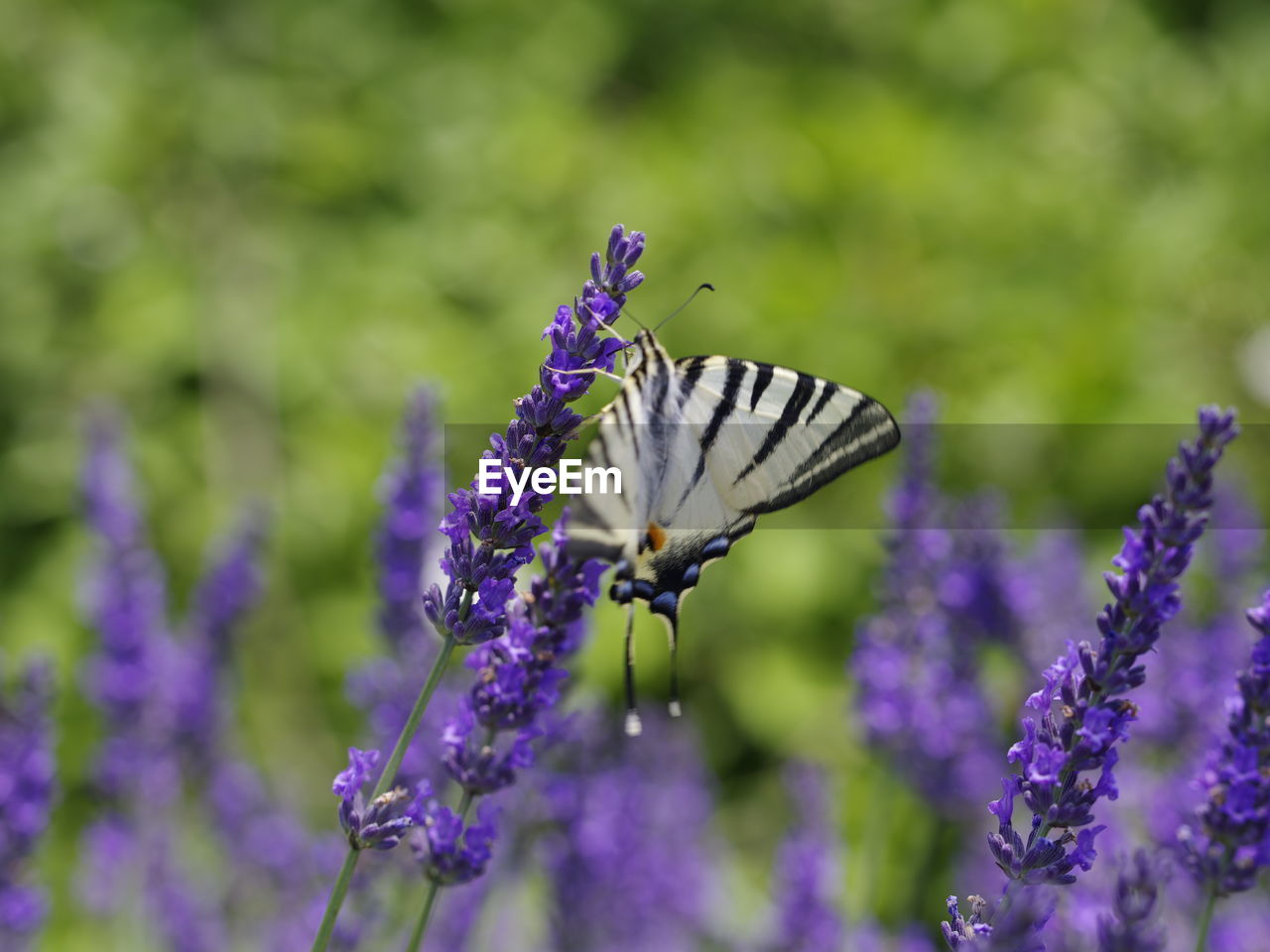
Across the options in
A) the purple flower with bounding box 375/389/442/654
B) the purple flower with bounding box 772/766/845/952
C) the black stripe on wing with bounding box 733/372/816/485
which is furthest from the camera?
the purple flower with bounding box 772/766/845/952

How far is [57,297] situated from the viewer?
5.10m

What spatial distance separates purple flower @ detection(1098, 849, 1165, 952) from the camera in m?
1.06

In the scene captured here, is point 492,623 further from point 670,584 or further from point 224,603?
point 224,603

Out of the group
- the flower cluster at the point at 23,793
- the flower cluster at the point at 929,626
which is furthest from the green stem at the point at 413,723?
the flower cluster at the point at 929,626

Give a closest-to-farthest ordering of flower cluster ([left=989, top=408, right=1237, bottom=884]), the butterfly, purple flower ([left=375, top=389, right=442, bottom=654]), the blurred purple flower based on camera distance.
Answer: flower cluster ([left=989, top=408, right=1237, bottom=884])
the butterfly
purple flower ([left=375, top=389, right=442, bottom=654])
the blurred purple flower

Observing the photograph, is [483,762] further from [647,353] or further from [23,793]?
[23,793]

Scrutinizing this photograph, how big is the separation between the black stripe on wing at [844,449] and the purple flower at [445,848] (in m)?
0.69

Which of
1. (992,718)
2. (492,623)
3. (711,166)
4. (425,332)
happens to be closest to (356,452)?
(425,332)

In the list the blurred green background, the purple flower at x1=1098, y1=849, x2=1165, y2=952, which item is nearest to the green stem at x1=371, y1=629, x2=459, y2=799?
the purple flower at x1=1098, y1=849, x2=1165, y2=952

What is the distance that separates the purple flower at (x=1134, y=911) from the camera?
1.06 meters

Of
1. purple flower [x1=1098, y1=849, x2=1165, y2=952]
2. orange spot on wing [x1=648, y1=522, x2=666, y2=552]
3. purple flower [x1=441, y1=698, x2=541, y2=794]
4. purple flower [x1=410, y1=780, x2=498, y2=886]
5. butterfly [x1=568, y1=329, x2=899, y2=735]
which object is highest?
butterfly [x1=568, y1=329, x2=899, y2=735]

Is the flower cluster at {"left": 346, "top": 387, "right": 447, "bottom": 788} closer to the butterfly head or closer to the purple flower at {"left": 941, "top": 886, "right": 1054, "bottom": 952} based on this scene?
the butterfly head

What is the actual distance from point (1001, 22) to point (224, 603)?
14.6 feet

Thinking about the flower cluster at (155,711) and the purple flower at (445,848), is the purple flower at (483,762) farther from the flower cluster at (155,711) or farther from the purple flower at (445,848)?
the flower cluster at (155,711)
